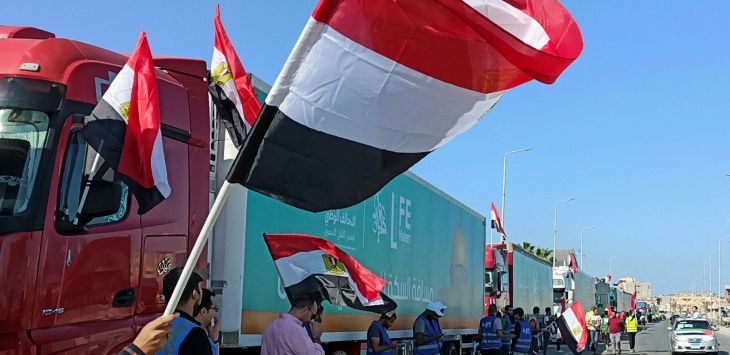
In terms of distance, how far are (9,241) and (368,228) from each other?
6040 mm

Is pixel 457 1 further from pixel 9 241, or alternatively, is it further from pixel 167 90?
pixel 167 90

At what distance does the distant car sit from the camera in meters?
27.9

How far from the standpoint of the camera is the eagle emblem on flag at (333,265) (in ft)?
25.3

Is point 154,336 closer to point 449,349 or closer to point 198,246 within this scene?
point 198,246

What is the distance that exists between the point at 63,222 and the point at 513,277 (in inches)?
851

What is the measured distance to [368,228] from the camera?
10266mm

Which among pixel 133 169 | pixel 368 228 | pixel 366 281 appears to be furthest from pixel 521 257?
pixel 133 169

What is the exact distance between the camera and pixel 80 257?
16.5ft

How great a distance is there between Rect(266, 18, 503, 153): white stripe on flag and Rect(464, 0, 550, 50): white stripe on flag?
399 millimetres

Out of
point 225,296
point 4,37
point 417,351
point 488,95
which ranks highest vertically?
point 4,37

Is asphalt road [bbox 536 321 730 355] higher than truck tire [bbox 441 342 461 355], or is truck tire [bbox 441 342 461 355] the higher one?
truck tire [bbox 441 342 461 355]

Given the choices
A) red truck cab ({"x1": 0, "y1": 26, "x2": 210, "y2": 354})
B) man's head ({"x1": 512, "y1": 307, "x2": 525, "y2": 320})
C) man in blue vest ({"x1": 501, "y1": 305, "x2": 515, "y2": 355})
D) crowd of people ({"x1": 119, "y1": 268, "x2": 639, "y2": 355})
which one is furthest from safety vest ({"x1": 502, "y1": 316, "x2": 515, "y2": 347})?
red truck cab ({"x1": 0, "y1": 26, "x2": 210, "y2": 354})

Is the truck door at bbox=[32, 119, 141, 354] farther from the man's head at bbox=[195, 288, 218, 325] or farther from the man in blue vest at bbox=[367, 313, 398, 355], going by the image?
the man in blue vest at bbox=[367, 313, 398, 355]

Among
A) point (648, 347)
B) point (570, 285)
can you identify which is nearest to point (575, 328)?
point (648, 347)
